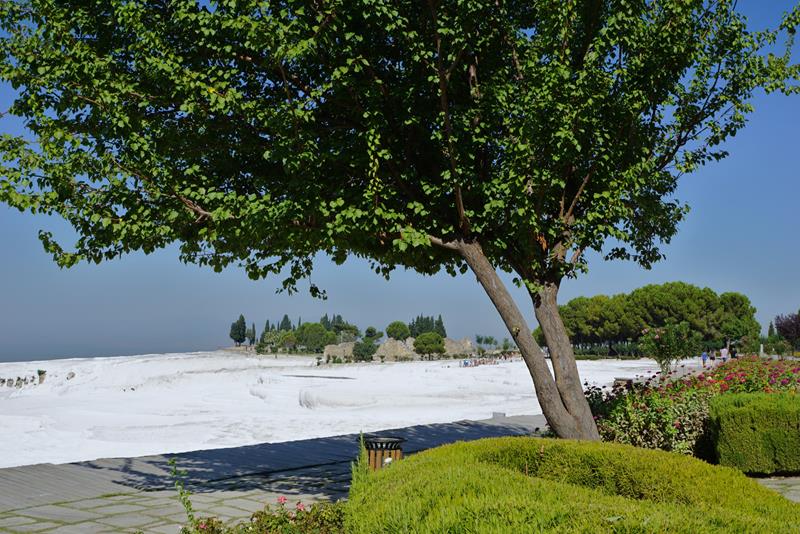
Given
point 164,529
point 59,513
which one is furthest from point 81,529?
point 59,513

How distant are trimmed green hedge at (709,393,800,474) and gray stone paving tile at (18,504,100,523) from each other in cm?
956

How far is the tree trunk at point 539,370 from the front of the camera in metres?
8.73

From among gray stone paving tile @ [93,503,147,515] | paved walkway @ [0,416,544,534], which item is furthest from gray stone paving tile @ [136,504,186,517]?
gray stone paving tile @ [93,503,147,515]

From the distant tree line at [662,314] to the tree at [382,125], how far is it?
75.7 meters

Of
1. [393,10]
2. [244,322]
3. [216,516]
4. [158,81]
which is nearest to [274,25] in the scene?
[393,10]

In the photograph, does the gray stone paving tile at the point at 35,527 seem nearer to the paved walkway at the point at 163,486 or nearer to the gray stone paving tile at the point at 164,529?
the paved walkway at the point at 163,486

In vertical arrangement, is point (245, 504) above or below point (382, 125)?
below

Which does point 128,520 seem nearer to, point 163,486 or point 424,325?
point 163,486

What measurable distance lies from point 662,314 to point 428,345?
98.5 ft

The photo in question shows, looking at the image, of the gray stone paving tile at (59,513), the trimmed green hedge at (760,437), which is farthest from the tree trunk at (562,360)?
the gray stone paving tile at (59,513)

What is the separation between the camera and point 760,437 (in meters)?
11.0

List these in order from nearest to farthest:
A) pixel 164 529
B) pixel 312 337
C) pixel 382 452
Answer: pixel 164 529 → pixel 382 452 → pixel 312 337

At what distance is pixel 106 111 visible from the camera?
8.38 meters

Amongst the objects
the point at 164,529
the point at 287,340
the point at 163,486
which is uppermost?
the point at 287,340
